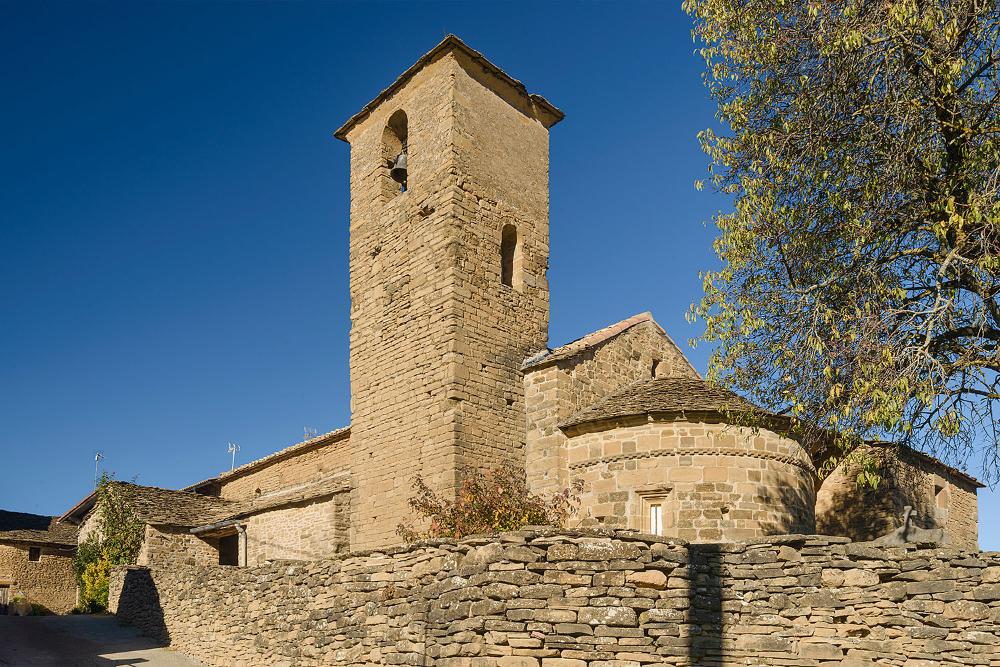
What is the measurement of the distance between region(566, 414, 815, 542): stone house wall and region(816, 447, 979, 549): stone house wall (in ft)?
9.73

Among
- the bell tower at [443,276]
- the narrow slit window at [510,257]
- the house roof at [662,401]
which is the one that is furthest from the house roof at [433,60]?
the house roof at [662,401]

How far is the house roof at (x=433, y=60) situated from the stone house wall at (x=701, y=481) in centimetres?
804

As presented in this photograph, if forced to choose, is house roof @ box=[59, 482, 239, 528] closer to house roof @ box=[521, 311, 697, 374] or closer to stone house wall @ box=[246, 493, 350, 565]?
stone house wall @ box=[246, 493, 350, 565]

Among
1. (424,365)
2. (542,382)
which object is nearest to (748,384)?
(542,382)

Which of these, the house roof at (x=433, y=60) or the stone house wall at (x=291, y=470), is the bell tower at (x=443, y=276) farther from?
the stone house wall at (x=291, y=470)

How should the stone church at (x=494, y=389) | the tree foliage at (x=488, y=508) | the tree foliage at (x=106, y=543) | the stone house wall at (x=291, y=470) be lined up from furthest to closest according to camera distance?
the tree foliage at (x=106, y=543)
the stone house wall at (x=291, y=470)
the stone church at (x=494, y=389)
the tree foliage at (x=488, y=508)

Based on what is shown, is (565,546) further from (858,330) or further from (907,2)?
(907,2)

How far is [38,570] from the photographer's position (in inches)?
1006

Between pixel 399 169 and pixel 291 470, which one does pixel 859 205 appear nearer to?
pixel 399 169

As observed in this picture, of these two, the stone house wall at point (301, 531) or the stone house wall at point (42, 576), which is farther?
the stone house wall at point (42, 576)

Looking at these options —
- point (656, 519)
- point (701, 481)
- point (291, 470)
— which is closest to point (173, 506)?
point (291, 470)

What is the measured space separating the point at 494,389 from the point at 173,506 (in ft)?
38.2

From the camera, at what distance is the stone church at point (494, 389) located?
48.1 feet

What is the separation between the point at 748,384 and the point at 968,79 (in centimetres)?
442
